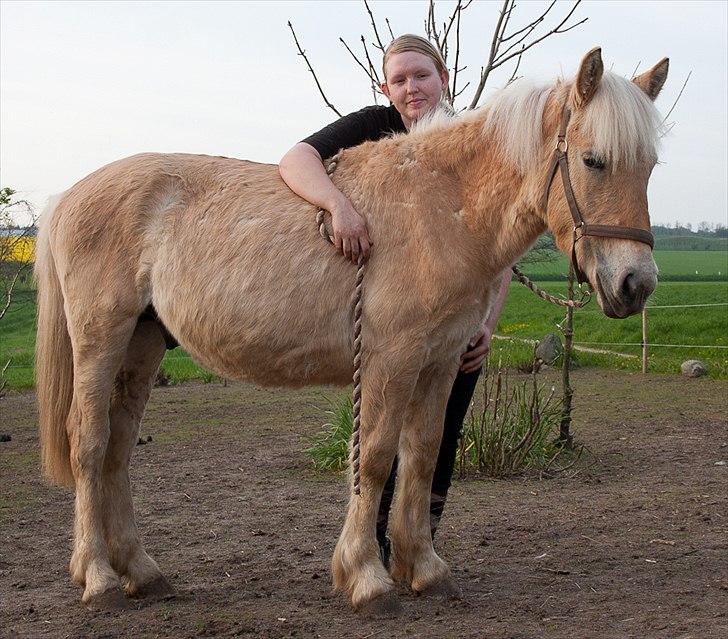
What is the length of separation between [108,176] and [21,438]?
17.3ft

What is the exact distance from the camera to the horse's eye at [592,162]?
3.52 meters

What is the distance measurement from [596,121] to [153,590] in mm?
2899

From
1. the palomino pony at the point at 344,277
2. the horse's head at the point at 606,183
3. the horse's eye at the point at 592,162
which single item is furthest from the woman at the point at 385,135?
the horse's eye at the point at 592,162

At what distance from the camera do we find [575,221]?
358 cm

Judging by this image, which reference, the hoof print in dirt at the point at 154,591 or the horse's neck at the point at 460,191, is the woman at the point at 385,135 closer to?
the horse's neck at the point at 460,191

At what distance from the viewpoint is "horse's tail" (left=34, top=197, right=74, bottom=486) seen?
451 cm

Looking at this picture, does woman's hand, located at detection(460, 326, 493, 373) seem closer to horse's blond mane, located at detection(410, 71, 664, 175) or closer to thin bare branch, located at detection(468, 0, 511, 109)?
horse's blond mane, located at detection(410, 71, 664, 175)

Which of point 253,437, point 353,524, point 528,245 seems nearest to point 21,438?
point 253,437

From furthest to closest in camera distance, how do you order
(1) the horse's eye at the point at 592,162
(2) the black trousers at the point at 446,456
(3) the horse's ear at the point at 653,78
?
(2) the black trousers at the point at 446,456, (3) the horse's ear at the point at 653,78, (1) the horse's eye at the point at 592,162

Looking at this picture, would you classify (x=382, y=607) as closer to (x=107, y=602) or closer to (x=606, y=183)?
(x=107, y=602)

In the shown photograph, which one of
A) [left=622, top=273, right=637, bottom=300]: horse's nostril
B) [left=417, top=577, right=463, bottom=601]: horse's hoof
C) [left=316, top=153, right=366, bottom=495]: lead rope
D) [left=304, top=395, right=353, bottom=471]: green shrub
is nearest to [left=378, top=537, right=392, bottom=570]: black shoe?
[left=417, top=577, right=463, bottom=601]: horse's hoof

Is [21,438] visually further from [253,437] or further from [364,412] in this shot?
[364,412]

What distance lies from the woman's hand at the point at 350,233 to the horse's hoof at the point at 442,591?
157 cm

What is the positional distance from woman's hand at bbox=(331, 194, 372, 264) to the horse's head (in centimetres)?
80
